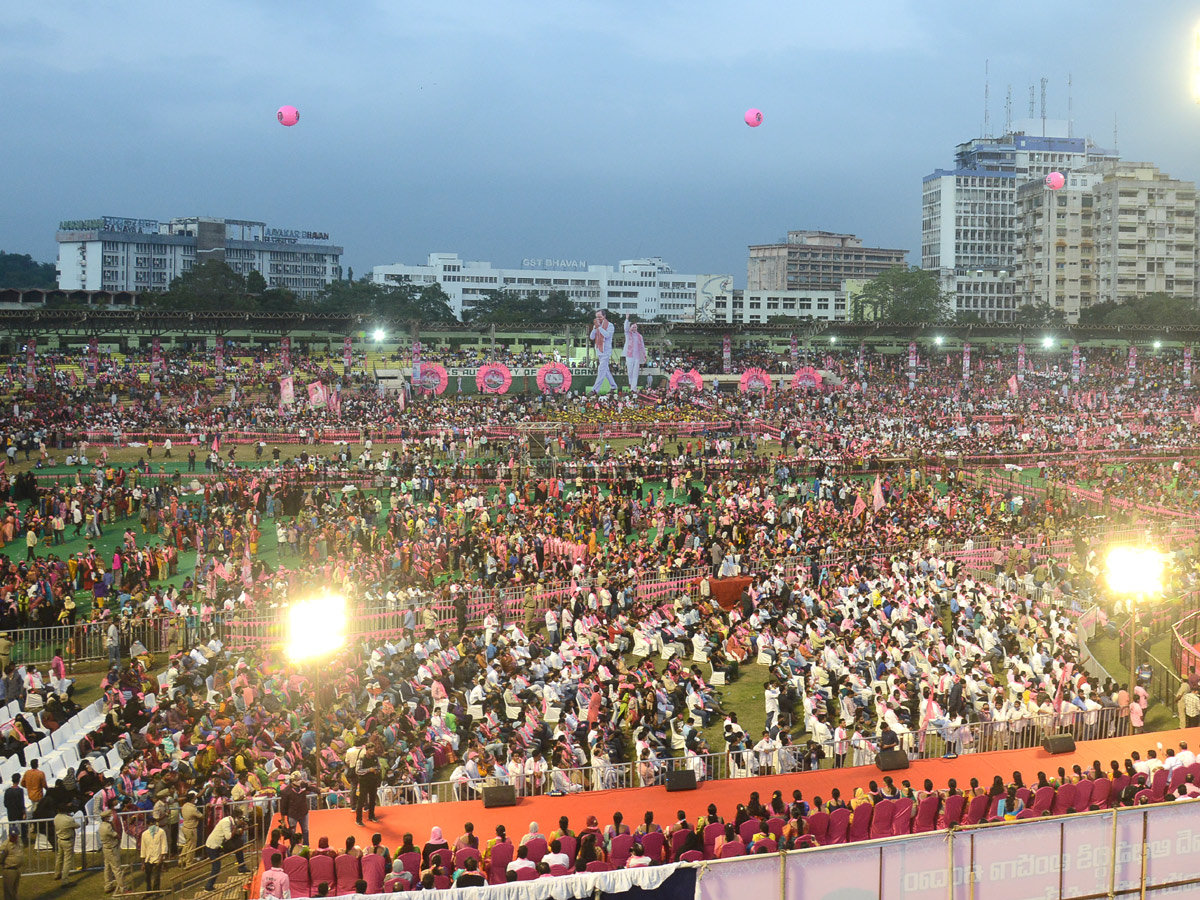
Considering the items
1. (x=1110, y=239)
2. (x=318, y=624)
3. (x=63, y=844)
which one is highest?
(x=1110, y=239)

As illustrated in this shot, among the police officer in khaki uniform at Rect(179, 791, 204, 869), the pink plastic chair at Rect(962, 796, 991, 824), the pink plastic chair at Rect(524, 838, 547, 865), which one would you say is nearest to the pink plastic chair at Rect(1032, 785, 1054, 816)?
the pink plastic chair at Rect(962, 796, 991, 824)

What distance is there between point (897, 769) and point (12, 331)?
2675 inches

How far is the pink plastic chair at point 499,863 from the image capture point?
1118 centimetres

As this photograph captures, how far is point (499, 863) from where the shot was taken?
11.2 meters

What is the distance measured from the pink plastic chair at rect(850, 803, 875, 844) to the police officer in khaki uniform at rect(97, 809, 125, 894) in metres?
8.08

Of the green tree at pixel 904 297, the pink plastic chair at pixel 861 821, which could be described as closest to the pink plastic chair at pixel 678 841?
the pink plastic chair at pixel 861 821

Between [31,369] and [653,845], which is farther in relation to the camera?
[31,369]

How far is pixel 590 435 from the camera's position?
4581 centimetres

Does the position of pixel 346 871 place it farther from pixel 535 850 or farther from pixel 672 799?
pixel 672 799

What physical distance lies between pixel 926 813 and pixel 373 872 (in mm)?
5917

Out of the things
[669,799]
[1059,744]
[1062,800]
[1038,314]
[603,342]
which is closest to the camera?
[1062,800]

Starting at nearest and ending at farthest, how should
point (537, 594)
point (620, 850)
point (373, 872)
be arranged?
point (373, 872), point (620, 850), point (537, 594)

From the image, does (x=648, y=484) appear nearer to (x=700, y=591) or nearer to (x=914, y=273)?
(x=700, y=591)

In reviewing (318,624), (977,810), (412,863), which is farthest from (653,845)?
(318,624)
